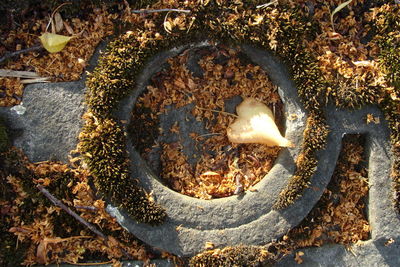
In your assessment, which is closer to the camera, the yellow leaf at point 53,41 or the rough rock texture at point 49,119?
the yellow leaf at point 53,41

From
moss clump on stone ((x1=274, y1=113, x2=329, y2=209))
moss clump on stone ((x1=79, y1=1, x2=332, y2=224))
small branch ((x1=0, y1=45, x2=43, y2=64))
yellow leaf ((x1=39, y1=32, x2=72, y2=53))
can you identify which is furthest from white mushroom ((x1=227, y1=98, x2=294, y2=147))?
small branch ((x1=0, y1=45, x2=43, y2=64))

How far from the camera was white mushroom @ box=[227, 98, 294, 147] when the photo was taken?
4539mm

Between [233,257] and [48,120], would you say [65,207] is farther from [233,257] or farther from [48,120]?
[233,257]

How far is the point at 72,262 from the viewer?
477cm

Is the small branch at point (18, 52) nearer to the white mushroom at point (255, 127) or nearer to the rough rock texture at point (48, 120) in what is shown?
the rough rock texture at point (48, 120)

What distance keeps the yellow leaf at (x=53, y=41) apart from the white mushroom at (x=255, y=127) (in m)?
1.90

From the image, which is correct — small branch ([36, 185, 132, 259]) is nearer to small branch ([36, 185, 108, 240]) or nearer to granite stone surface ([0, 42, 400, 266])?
small branch ([36, 185, 108, 240])

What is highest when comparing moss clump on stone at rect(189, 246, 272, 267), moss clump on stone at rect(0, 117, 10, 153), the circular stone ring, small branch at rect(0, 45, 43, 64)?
small branch at rect(0, 45, 43, 64)

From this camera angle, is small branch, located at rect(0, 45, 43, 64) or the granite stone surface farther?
small branch, located at rect(0, 45, 43, 64)

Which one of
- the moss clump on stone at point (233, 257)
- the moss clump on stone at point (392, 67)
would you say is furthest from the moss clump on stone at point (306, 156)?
the moss clump on stone at point (392, 67)

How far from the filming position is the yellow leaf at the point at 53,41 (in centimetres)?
460

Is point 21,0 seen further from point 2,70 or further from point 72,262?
point 72,262

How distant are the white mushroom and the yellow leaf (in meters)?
1.90

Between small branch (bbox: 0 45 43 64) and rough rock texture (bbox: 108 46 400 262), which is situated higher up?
small branch (bbox: 0 45 43 64)
